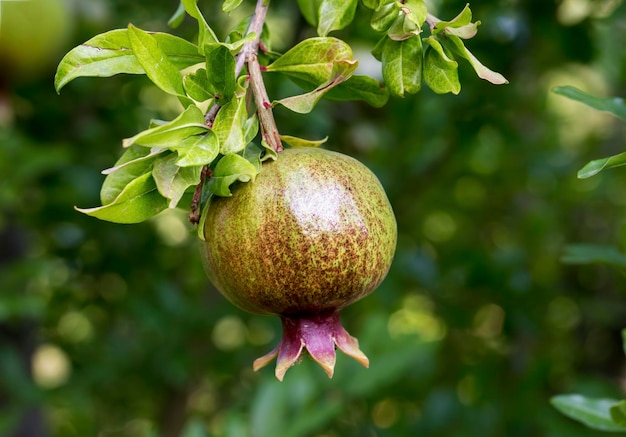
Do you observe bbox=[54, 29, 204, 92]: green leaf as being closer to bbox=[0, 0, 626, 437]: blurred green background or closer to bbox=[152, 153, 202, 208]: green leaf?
bbox=[152, 153, 202, 208]: green leaf

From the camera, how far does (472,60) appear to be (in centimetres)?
65

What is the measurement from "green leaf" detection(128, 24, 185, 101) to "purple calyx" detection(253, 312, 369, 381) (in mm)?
220

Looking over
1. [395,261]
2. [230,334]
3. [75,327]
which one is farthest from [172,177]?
[75,327]

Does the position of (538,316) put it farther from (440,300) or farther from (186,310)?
(186,310)

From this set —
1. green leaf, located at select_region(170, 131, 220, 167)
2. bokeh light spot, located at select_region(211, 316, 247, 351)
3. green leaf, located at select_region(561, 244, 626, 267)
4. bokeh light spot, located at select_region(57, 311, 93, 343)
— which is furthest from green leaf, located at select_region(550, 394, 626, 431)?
bokeh light spot, located at select_region(57, 311, 93, 343)

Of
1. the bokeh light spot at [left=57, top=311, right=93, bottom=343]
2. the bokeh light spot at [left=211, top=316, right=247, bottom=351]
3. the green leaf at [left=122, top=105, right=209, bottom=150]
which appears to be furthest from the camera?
the bokeh light spot at [left=57, top=311, right=93, bottom=343]

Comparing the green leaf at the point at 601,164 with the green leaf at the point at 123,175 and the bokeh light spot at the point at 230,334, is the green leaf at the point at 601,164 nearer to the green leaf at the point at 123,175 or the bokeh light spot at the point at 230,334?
the green leaf at the point at 123,175

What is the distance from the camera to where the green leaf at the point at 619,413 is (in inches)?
29.5

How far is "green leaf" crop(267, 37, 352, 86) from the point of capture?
68cm

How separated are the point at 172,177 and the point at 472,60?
0.84 ft

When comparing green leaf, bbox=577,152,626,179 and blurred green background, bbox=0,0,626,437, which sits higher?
green leaf, bbox=577,152,626,179

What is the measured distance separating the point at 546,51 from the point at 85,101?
107 centimetres

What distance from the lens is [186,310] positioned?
1874mm

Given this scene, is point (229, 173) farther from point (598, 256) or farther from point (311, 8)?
point (598, 256)
